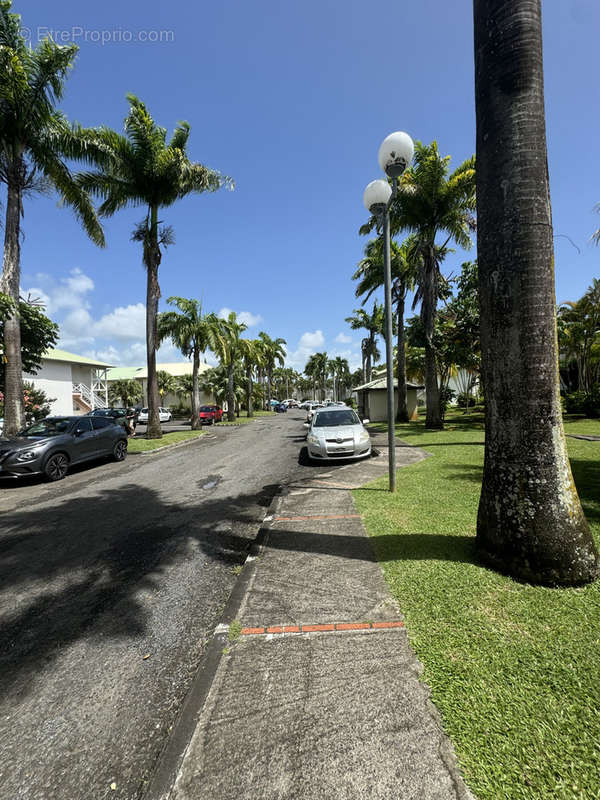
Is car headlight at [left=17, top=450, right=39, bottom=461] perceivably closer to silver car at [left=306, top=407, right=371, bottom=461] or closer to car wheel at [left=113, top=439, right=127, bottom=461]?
car wheel at [left=113, top=439, right=127, bottom=461]

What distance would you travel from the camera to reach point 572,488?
3.13 metres

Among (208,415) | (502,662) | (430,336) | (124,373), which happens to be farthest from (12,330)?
(124,373)

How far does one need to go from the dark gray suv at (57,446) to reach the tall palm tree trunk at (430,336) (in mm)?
13492

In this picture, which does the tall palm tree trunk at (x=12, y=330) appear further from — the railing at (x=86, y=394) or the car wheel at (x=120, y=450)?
the railing at (x=86, y=394)

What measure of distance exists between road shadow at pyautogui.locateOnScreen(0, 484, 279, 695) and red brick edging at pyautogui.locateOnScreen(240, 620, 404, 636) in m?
1.02

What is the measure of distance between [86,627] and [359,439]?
7447mm

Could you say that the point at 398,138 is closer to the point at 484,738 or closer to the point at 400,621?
the point at 400,621

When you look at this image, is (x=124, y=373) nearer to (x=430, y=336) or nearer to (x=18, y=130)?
(x=18, y=130)

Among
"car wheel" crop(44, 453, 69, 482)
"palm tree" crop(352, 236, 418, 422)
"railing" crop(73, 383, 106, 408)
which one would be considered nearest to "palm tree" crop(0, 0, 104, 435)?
"car wheel" crop(44, 453, 69, 482)

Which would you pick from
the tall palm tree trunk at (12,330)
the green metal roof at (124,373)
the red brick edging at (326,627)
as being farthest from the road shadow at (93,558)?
the green metal roof at (124,373)

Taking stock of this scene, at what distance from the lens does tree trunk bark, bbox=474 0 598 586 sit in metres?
3.05

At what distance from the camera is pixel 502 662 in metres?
2.20

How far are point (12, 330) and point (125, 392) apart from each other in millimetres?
35940

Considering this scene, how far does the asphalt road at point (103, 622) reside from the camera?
1851 millimetres
